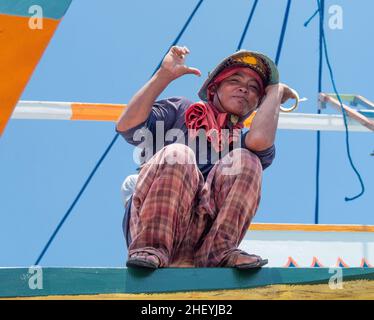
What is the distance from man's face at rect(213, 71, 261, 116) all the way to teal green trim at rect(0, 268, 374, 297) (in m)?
0.69

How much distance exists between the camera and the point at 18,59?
3.38 metres

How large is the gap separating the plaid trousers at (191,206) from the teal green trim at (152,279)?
0.36ft

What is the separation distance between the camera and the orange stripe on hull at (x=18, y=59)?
336 centimetres

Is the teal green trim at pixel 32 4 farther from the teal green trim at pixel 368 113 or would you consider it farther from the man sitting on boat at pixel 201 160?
the teal green trim at pixel 368 113

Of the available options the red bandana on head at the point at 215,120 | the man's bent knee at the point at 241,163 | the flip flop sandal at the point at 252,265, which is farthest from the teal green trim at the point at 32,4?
the flip flop sandal at the point at 252,265

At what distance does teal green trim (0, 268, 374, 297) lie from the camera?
2.65 metres

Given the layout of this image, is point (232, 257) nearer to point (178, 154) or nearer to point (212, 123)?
point (178, 154)

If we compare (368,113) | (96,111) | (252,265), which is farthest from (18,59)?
(368,113)

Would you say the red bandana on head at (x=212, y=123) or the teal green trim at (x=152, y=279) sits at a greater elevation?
the red bandana on head at (x=212, y=123)

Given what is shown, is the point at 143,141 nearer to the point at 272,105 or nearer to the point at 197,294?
the point at 272,105

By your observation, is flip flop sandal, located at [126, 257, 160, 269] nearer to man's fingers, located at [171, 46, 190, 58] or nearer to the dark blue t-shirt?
the dark blue t-shirt

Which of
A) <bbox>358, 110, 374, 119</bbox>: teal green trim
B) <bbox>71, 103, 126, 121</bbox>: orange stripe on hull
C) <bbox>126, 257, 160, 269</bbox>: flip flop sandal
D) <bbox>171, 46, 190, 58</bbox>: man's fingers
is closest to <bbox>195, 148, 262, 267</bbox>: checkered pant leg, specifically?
<bbox>126, 257, 160, 269</bbox>: flip flop sandal

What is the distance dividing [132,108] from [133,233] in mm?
419

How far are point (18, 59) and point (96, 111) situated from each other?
1.33 meters
